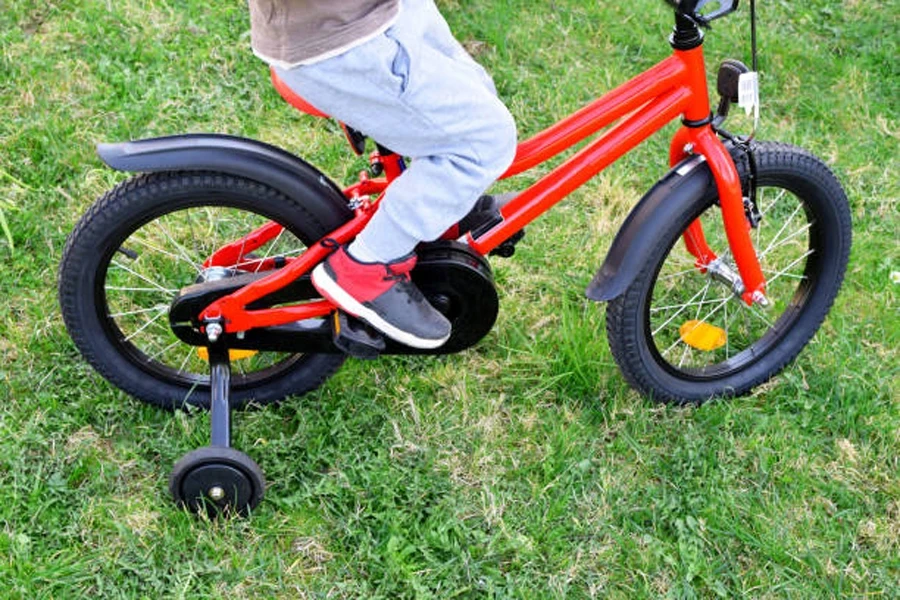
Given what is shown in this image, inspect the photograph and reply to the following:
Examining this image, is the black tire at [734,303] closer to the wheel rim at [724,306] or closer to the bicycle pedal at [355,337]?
the wheel rim at [724,306]

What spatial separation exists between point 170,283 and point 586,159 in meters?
1.36

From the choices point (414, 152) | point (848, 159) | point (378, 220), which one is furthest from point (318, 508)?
point (848, 159)

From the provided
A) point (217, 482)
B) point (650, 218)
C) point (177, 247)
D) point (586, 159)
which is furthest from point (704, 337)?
point (177, 247)

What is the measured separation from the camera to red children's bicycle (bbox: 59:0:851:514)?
239 centimetres

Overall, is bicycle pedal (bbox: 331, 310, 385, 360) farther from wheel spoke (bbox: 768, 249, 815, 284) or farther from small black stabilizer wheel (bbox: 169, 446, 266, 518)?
wheel spoke (bbox: 768, 249, 815, 284)

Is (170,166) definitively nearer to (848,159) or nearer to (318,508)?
(318,508)

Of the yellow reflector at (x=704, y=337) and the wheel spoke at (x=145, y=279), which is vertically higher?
the wheel spoke at (x=145, y=279)

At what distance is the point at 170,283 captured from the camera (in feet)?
10.1

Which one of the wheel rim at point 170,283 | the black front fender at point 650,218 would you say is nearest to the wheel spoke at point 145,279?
the wheel rim at point 170,283

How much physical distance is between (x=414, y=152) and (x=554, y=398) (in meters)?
0.99

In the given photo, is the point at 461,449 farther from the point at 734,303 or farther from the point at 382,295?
the point at 734,303

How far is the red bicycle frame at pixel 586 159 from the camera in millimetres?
2418

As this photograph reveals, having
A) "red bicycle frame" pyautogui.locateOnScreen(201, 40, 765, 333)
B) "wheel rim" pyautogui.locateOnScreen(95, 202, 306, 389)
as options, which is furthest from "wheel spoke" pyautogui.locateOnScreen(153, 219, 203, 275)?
"red bicycle frame" pyautogui.locateOnScreen(201, 40, 765, 333)

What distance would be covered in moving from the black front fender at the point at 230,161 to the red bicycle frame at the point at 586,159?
0.32 ft
